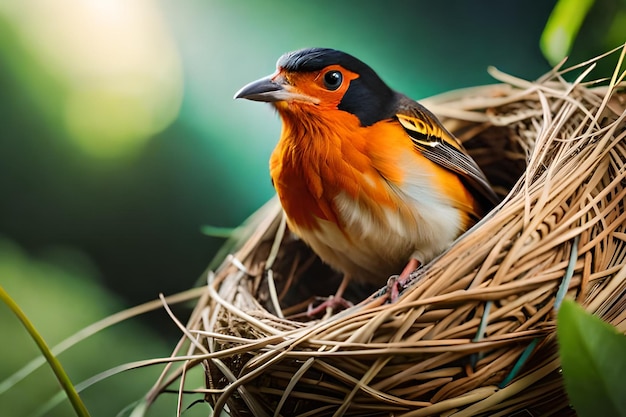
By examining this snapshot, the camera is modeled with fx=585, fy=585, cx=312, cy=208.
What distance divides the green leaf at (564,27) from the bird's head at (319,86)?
13.3 inches

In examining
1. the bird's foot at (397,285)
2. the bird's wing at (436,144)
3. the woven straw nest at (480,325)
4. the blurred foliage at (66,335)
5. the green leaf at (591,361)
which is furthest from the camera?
the blurred foliage at (66,335)

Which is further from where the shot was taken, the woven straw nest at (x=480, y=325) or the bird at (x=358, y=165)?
the bird at (x=358, y=165)

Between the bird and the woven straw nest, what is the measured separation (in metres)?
0.11

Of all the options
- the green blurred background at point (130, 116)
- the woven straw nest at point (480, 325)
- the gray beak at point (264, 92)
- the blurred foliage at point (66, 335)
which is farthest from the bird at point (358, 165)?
the blurred foliage at point (66, 335)

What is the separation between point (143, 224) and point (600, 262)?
A: 0.89 metres

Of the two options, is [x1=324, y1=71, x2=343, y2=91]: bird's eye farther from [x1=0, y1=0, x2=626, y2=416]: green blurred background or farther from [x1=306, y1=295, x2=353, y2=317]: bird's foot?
[x1=306, y1=295, x2=353, y2=317]: bird's foot

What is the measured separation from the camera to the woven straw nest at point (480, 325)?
2.42ft

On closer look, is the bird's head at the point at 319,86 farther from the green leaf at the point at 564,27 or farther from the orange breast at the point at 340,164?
the green leaf at the point at 564,27

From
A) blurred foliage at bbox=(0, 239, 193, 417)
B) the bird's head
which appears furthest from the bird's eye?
blurred foliage at bbox=(0, 239, 193, 417)

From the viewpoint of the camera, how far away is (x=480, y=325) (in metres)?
0.74

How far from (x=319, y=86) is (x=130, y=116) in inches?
18.3

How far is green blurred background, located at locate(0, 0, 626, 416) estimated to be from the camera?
1139 millimetres

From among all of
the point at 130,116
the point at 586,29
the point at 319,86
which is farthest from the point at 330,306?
the point at 586,29

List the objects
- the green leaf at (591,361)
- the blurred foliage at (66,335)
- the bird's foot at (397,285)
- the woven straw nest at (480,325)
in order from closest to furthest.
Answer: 1. the green leaf at (591,361)
2. the woven straw nest at (480,325)
3. the bird's foot at (397,285)
4. the blurred foliage at (66,335)
